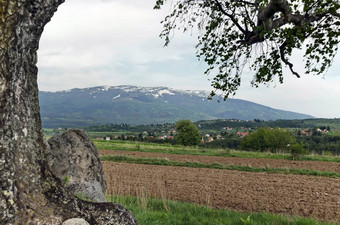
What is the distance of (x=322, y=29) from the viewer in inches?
323

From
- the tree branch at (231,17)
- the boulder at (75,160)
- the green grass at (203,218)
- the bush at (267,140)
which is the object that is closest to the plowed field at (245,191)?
the green grass at (203,218)

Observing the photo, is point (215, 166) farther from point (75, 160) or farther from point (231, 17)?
point (75, 160)

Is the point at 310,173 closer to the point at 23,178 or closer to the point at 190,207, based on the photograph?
the point at 190,207

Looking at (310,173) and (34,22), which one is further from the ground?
(34,22)

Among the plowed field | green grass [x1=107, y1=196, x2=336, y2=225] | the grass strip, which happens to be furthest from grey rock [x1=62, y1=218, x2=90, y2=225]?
the grass strip

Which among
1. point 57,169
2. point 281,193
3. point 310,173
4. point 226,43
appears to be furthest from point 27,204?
point 310,173

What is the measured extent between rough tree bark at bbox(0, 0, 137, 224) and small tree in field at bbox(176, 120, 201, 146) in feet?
212

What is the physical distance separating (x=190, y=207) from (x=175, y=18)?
6599 mm

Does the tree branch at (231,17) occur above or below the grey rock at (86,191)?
above

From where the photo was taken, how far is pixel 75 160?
7020 millimetres

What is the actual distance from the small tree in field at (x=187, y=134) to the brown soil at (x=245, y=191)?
162 feet

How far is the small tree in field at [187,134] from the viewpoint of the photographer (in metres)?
67.4

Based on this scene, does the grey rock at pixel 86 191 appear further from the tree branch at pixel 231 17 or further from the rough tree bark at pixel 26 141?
the tree branch at pixel 231 17

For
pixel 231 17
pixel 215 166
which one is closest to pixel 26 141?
pixel 231 17
